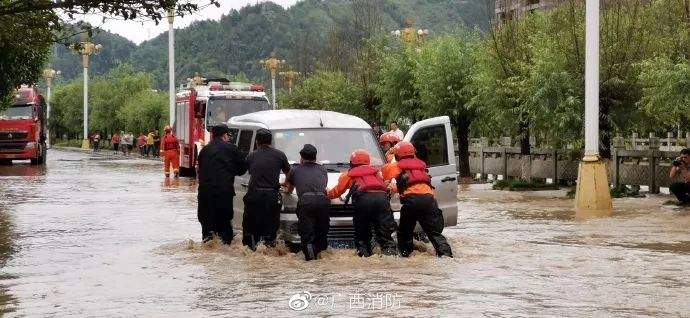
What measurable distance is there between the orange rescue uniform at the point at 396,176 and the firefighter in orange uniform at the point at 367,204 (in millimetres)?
194

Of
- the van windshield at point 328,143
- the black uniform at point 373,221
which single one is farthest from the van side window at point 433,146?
the black uniform at point 373,221

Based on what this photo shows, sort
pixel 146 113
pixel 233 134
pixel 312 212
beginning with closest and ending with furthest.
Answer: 1. pixel 312 212
2. pixel 233 134
3. pixel 146 113

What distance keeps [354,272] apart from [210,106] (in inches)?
995

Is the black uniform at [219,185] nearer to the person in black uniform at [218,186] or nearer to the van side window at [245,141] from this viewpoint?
the person in black uniform at [218,186]

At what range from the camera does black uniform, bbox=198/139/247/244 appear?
16.0 m

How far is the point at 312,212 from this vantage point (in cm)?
1491

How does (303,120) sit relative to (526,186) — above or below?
above

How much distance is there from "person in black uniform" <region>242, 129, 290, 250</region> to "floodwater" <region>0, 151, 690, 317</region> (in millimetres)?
281

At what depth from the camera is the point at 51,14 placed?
632 inches

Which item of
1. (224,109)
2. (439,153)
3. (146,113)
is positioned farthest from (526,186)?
(146,113)

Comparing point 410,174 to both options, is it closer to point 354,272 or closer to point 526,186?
point 354,272

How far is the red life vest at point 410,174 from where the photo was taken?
15211 mm

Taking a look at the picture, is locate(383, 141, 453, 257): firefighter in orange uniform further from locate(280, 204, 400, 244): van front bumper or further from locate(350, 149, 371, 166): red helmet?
locate(280, 204, 400, 244): van front bumper

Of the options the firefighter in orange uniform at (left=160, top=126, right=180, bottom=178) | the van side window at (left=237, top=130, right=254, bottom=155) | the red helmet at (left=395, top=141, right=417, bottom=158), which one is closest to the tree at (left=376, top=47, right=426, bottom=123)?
the firefighter in orange uniform at (left=160, top=126, right=180, bottom=178)
